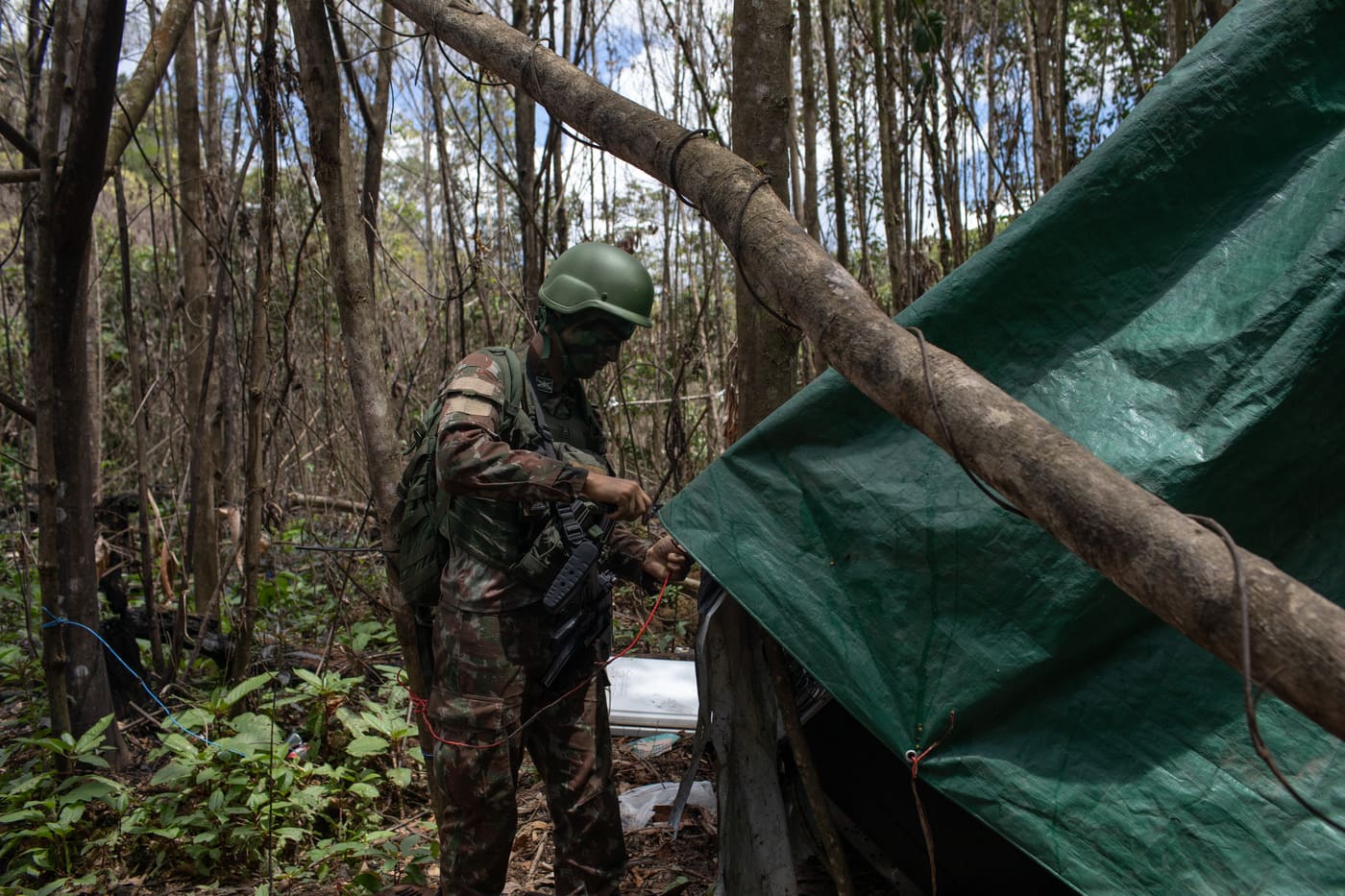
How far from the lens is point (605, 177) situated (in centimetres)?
569

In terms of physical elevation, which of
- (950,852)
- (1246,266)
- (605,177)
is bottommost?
(950,852)

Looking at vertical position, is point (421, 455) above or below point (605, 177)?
below

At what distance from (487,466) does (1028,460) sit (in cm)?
146

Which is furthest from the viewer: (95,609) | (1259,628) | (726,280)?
(726,280)

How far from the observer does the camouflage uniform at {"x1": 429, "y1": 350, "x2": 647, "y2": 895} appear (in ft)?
8.04

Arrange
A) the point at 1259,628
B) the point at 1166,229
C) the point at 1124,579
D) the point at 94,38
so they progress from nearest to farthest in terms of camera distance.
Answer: the point at 1259,628 < the point at 1124,579 < the point at 1166,229 < the point at 94,38

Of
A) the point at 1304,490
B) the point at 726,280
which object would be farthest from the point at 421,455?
the point at 726,280

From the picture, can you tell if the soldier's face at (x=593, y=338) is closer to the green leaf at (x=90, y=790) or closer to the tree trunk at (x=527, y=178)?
the tree trunk at (x=527, y=178)

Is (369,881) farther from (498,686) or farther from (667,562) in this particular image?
(667,562)

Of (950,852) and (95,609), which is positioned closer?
(950,852)

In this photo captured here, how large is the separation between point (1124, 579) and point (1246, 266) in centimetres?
101

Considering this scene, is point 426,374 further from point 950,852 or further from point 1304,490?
point 1304,490

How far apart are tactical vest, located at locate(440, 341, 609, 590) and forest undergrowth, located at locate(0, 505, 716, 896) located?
840 millimetres

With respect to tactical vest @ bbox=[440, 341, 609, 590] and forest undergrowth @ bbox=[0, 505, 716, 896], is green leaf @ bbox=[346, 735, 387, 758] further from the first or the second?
tactical vest @ bbox=[440, 341, 609, 590]
